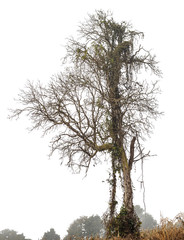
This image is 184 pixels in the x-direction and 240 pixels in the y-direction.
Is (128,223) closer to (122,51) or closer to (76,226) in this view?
(122,51)

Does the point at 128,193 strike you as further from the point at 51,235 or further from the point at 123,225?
the point at 51,235

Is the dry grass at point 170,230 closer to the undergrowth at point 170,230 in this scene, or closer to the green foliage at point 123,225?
the undergrowth at point 170,230

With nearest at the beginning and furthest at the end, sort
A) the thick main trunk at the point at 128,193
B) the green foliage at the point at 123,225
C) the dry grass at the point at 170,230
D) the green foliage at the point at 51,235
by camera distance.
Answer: the dry grass at the point at 170,230
the green foliage at the point at 123,225
the thick main trunk at the point at 128,193
the green foliage at the point at 51,235

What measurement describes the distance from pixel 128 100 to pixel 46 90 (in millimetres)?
3587

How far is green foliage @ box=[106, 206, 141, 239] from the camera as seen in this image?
599 cm

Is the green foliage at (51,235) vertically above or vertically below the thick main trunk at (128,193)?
below

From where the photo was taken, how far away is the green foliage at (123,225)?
599 cm

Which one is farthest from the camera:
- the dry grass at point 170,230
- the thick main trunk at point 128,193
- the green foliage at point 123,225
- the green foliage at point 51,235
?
the green foliage at point 51,235

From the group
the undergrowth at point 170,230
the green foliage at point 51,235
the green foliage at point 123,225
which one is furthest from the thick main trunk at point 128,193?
the green foliage at point 51,235

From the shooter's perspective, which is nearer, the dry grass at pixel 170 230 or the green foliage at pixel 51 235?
the dry grass at pixel 170 230

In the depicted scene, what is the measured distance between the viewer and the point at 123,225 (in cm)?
614

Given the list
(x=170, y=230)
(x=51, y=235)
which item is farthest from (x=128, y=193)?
(x=51, y=235)

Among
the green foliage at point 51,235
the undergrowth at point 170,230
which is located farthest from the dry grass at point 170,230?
the green foliage at point 51,235

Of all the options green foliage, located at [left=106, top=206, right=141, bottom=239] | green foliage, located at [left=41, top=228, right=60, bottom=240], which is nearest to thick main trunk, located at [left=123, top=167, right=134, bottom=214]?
green foliage, located at [left=106, top=206, right=141, bottom=239]
